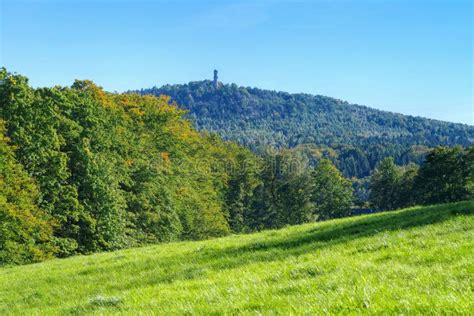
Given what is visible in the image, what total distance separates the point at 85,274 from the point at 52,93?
1193 inches

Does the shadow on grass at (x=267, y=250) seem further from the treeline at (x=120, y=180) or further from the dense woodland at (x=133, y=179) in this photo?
the treeline at (x=120, y=180)

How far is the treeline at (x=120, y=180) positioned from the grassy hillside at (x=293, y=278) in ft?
71.9

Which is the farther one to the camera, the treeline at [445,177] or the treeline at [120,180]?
the treeline at [445,177]

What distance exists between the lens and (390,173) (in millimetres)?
103250

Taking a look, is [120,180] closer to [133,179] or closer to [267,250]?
[133,179]

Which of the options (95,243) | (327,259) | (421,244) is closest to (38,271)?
(327,259)

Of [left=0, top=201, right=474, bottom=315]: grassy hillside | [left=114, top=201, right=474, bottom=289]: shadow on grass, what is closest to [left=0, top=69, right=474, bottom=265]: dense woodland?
[left=0, top=201, right=474, bottom=315]: grassy hillside

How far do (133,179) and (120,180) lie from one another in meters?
5.73

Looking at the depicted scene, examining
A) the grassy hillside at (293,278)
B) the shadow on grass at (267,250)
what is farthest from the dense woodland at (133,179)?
the shadow on grass at (267,250)

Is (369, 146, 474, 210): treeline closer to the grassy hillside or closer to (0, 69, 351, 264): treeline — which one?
(0, 69, 351, 264): treeline

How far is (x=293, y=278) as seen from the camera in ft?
36.3

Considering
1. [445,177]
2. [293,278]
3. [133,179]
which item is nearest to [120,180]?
[133,179]

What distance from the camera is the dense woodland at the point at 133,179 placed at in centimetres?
4134

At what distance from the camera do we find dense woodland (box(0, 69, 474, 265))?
41.3 metres
